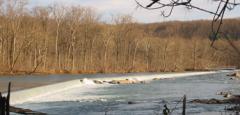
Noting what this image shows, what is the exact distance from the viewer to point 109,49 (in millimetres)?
97000

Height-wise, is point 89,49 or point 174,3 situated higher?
point 174,3

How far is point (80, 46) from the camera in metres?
90.6

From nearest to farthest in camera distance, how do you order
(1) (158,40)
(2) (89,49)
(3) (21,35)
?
(3) (21,35), (2) (89,49), (1) (158,40)

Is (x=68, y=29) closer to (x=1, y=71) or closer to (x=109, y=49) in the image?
(x=109, y=49)

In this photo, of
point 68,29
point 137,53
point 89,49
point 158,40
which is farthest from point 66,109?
point 158,40

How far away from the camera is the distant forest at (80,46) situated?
220 ft

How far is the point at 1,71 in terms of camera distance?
55125 mm

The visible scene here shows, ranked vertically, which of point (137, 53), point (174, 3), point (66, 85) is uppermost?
point (174, 3)

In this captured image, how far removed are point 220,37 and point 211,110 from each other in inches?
637

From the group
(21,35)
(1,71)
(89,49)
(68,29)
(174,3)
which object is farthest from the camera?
(89,49)

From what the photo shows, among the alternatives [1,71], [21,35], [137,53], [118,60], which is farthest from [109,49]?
[1,71]

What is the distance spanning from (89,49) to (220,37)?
89.4 meters

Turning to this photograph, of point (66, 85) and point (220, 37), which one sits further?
point (66, 85)

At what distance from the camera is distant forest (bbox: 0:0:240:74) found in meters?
67.0
